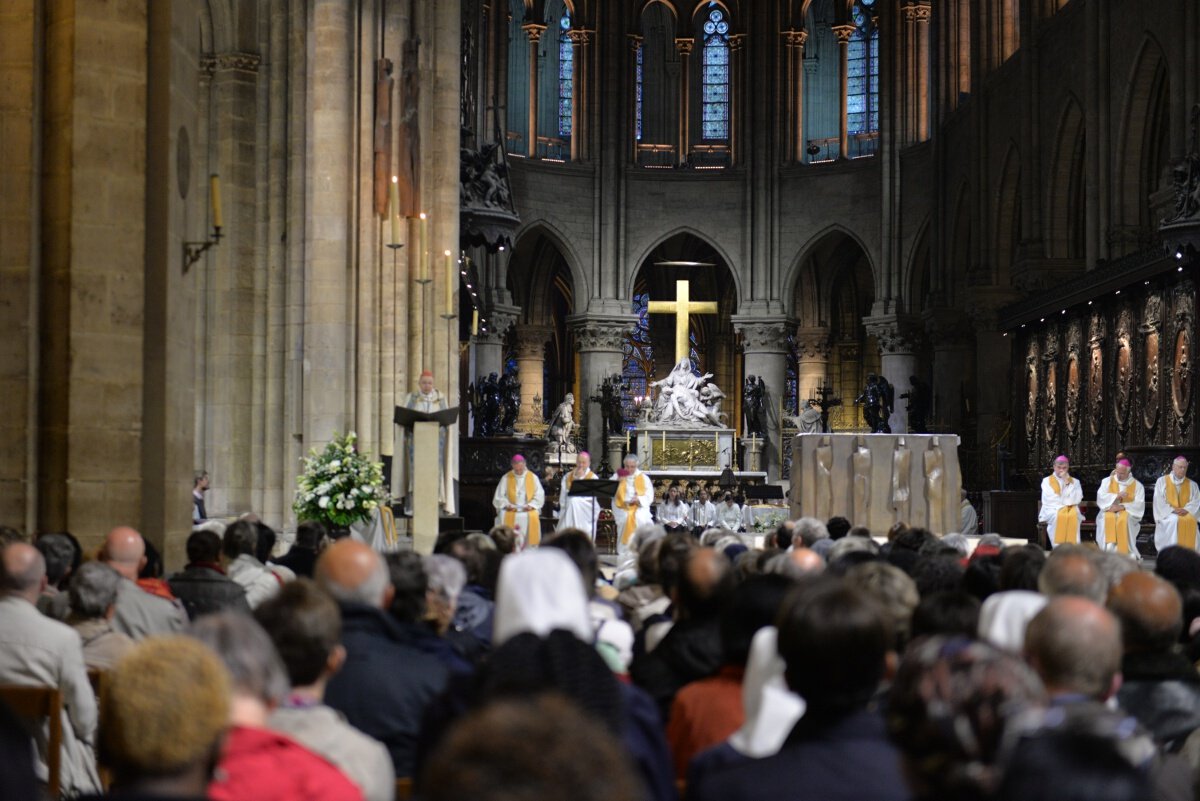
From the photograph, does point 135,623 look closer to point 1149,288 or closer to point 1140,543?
point 1140,543

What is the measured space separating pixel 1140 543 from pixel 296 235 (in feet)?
39.0

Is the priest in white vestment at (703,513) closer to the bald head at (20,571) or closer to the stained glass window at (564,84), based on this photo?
the bald head at (20,571)

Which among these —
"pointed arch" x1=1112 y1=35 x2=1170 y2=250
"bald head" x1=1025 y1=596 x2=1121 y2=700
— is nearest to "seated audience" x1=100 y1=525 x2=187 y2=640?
"bald head" x1=1025 y1=596 x2=1121 y2=700

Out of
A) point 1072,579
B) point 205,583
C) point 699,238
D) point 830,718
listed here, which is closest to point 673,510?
point 205,583

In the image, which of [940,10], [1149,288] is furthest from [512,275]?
[1149,288]

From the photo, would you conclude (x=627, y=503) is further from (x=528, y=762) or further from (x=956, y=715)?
(x=528, y=762)

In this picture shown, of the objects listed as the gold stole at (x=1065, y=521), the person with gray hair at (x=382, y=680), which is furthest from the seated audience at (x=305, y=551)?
the gold stole at (x=1065, y=521)

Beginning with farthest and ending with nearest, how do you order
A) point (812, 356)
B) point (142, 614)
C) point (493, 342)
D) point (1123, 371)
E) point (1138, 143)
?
point (812, 356)
point (493, 342)
point (1138, 143)
point (1123, 371)
point (142, 614)

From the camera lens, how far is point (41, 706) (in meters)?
5.21

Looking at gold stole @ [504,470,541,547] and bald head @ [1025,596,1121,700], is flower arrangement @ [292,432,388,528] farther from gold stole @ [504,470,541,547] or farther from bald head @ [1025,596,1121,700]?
bald head @ [1025,596,1121,700]

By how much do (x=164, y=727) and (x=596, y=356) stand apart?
4024 cm

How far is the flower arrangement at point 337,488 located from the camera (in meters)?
12.8

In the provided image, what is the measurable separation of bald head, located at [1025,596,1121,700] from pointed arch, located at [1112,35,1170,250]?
24625 millimetres

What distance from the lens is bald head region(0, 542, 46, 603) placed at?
5617mm
